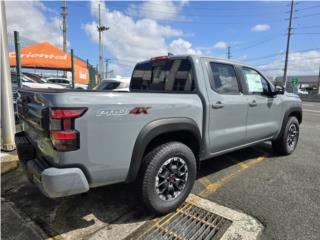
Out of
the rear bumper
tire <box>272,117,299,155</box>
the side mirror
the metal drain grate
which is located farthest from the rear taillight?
tire <box>272,117,299,155</box>

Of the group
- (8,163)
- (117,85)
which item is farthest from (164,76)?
(117,85)

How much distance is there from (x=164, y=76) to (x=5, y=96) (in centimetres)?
324

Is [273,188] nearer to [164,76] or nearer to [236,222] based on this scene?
[236,222]

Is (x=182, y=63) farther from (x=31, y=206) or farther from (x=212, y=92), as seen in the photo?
(x=31, y=206)

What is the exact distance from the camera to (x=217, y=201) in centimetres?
328

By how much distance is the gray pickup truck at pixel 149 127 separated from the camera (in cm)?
218

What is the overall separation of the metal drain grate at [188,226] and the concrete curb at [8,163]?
9.41 ft

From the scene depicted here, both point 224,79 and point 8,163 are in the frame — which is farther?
point 8,163

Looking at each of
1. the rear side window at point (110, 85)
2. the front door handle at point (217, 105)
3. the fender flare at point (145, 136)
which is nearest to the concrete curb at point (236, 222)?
the fender flare at point (145, 136)

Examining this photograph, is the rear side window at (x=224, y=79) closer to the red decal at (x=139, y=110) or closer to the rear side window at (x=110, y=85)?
the red decal at (x=139, y=110)

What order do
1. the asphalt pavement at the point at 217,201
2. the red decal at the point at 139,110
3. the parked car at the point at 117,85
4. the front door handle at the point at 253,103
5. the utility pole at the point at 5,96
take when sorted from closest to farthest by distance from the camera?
the red decal at the point at 139,110 → the asphalt pavement at the point at 217,201 → the front door handle at the point at 253,103 → the utility pole at the point at 5,96 → the parked car at the point at 117,85

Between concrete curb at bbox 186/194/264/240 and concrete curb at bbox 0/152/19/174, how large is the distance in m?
3.05

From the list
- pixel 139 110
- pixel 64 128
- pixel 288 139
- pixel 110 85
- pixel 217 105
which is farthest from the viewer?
pixel 110 85

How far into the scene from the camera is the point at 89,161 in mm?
2271
